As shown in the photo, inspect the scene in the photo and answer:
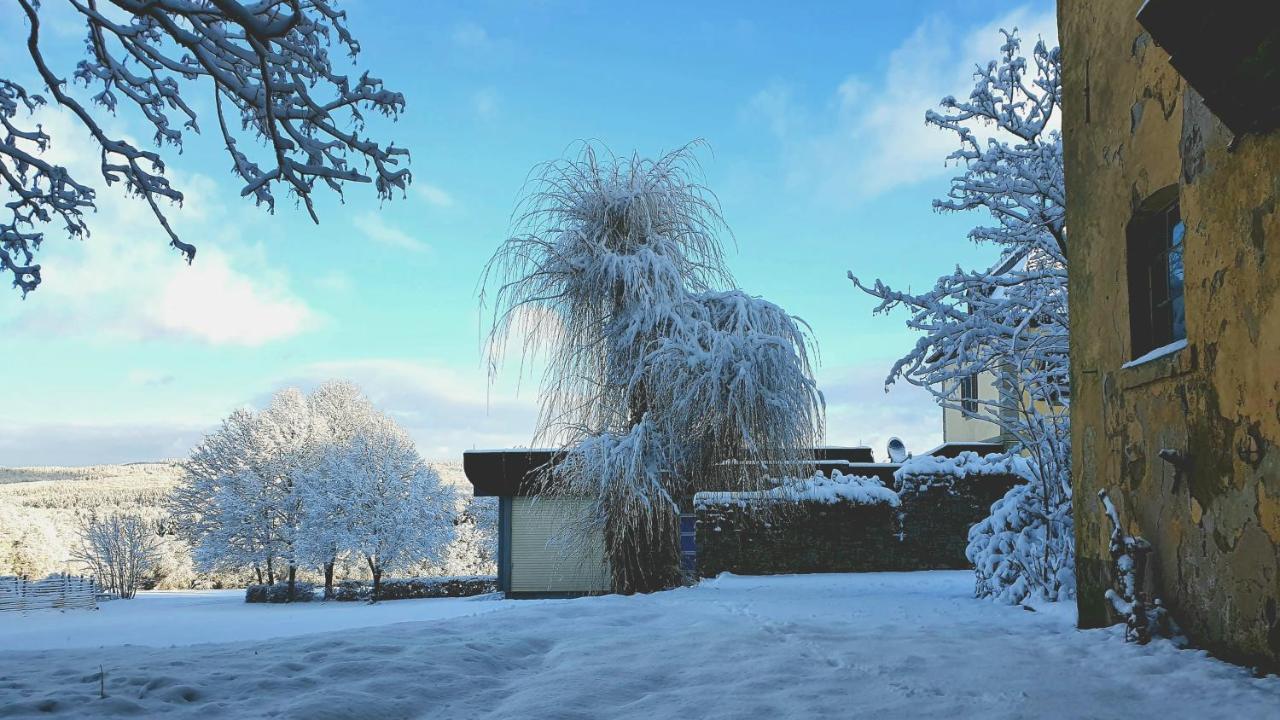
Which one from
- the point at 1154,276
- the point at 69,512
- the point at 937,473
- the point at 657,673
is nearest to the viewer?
the point at 657,673

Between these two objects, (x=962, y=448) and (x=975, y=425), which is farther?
(x=975, y=425)

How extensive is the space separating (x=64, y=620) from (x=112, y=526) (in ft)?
29.9

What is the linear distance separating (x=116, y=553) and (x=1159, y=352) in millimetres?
28984

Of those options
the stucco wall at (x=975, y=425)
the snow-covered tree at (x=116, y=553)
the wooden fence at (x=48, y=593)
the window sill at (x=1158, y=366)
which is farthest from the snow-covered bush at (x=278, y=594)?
the window sill at (x=1158, y=366)

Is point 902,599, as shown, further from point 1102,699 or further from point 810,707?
point 810,707

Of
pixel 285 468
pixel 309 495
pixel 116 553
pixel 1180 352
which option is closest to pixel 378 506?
pixel 309 495

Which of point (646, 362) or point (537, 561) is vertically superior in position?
point (646, 362)

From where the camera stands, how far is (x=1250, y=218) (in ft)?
14.2

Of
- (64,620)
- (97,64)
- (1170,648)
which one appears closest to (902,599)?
(1170,648)

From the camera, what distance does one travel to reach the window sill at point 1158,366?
4898 millimetres

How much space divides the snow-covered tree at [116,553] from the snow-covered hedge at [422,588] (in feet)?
26.6

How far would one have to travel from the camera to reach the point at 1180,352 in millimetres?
4945

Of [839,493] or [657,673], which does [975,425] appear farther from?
[657,673]

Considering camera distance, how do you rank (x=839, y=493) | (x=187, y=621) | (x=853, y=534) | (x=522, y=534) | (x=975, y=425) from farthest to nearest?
(x=975, y=425) < (x=522, y=534) < (x=187, y=621) < (x=853, y=534) < (x=839, y=493)
